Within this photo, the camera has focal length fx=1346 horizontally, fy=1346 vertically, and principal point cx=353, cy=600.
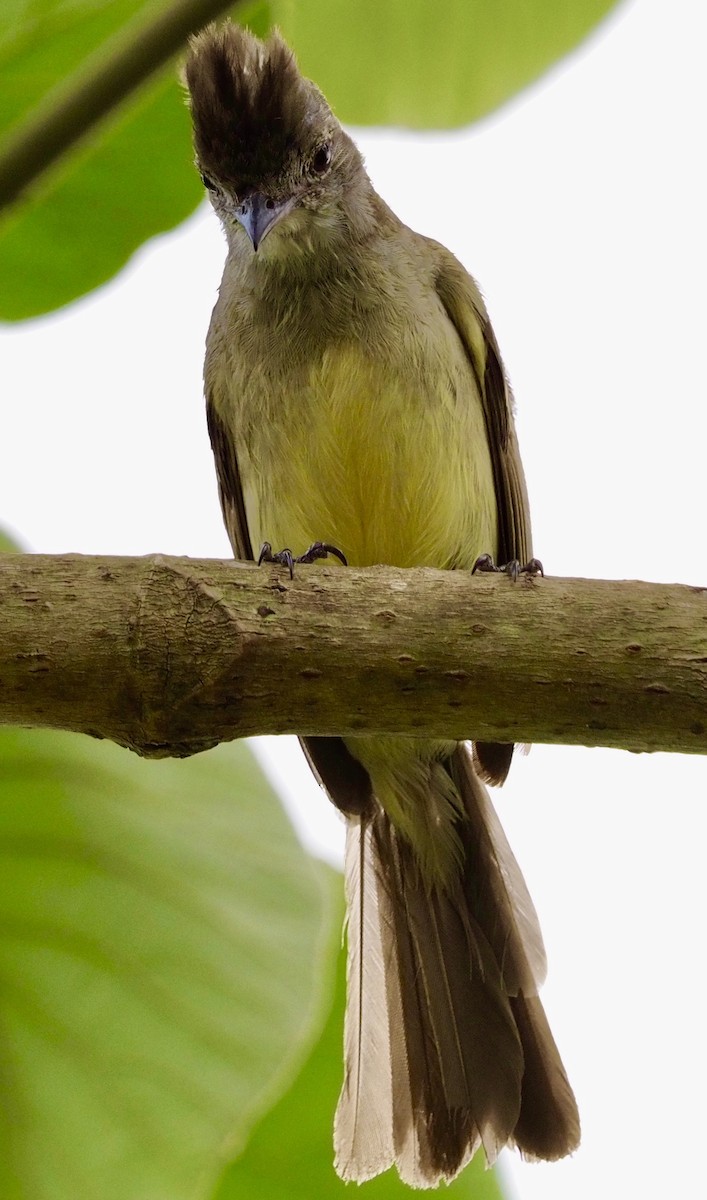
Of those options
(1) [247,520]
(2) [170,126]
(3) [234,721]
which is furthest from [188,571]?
(1) [247,520]

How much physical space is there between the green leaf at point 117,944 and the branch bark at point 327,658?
0.32 metres

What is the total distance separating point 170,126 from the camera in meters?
2.42

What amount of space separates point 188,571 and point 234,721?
19 cm

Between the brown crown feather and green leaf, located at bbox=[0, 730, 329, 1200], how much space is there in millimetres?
1264

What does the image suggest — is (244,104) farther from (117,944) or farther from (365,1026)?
(365,1026)

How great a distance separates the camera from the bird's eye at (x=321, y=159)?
110 inches

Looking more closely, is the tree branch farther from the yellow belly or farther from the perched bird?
the yellow belly

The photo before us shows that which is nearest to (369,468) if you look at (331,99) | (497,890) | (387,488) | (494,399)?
(387,488)

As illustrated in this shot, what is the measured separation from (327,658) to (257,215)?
138 cm

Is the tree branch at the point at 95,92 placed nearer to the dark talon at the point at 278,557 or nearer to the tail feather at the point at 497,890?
the dark talon at the point at 278,557

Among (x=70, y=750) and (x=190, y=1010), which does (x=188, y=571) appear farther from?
(x=190, y=1010)

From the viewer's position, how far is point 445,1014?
2.68 metres

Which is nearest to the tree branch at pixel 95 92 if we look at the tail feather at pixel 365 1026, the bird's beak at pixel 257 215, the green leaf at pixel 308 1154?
the bird's beak at pixel 257 215

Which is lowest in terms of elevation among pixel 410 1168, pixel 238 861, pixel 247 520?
pixel 410 1168
